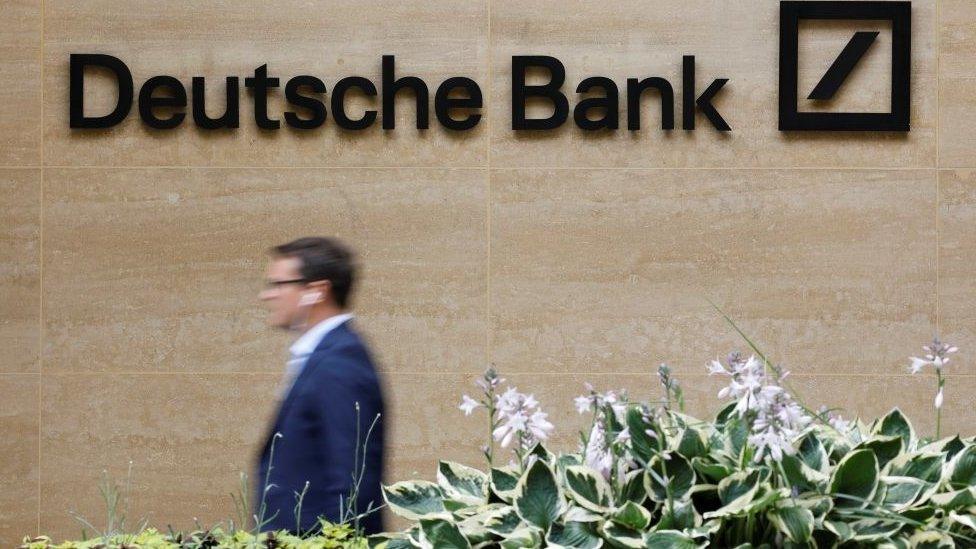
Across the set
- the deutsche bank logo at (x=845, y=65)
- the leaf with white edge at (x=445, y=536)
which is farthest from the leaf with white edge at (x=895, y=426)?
the deutsche bank logo at (x=845, y=65)

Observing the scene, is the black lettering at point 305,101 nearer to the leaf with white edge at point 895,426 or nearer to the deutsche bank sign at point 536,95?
the deutsche bank sign at point 536,95

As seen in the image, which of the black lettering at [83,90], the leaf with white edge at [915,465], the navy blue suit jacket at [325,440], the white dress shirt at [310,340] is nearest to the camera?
the leaf with white edge at [915,465]

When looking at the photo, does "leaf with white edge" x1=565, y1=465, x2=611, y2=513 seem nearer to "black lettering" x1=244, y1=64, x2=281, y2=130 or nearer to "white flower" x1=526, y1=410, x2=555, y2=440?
"white flower" x1=526, y1=410, x2=555, y2=440

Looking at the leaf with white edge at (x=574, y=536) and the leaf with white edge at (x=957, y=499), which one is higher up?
the leaf with white edge at (x=957, y=499)

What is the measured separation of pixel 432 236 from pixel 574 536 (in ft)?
14.6

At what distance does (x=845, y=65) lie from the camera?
642cm

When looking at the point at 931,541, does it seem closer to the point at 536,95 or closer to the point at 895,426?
the point at 895,426

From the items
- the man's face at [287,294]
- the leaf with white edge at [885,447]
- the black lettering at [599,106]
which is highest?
the black lettering at [599,106]

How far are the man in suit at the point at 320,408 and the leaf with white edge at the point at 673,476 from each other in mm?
1340

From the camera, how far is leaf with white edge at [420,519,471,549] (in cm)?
204

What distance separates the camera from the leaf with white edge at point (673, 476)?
199cm

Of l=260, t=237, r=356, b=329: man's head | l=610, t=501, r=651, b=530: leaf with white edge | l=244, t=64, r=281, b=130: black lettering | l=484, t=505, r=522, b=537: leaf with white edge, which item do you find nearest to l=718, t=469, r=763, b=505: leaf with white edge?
l=610, t=501, r=651, b=530: leaf with white edge

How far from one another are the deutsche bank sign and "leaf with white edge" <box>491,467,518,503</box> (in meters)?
4.38

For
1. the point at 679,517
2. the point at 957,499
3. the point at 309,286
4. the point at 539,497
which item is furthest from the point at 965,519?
the point at 309,286
